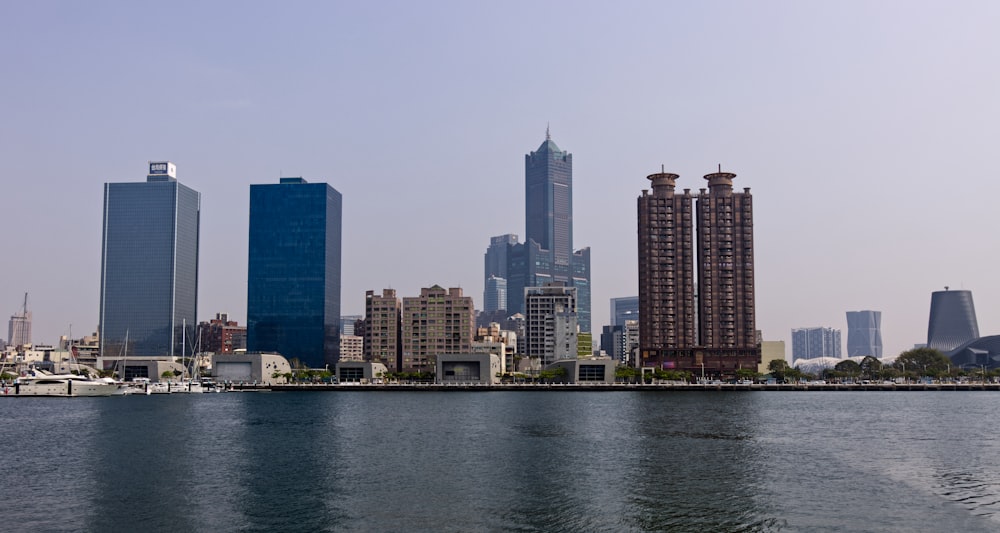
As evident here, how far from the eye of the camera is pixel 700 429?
11125cm

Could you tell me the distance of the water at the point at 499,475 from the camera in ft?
170

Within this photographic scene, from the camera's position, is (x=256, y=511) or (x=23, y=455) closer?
(x=256, y=511)

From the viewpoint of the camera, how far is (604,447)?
88688 mm

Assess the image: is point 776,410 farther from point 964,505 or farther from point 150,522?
point 150,522

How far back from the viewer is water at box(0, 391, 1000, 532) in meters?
51.8

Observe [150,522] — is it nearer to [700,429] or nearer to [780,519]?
[780,519]

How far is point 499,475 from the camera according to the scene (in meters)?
69.1

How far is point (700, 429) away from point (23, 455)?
3155 inches

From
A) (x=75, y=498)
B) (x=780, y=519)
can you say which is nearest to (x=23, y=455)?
(x=75, y=498)

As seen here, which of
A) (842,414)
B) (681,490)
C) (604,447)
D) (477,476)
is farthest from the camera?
(842,414)

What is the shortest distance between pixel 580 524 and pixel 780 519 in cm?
1287

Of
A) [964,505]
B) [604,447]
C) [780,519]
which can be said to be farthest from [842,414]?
[780,519]

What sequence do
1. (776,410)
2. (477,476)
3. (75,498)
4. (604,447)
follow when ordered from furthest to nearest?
(776,410), (604,447), (477,476), (75,498)

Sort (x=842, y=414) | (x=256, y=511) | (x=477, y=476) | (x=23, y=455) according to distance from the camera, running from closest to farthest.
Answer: (x=256, y=511) → (x=477, y=476) → (x=23, y=455) → (x=842, y=414)
